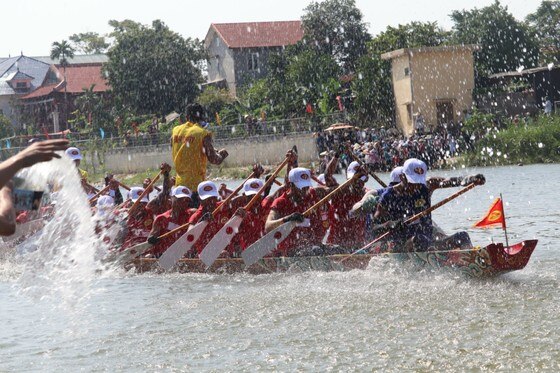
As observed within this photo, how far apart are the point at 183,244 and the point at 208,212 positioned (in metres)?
0.51

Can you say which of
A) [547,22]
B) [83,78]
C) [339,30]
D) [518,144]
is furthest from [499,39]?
[83,78]

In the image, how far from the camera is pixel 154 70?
2168 inches

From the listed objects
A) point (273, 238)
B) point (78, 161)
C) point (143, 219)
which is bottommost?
point (273, 238)

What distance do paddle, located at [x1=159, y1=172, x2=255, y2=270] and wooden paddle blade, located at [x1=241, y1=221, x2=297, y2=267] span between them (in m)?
0.71

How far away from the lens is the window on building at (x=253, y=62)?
6347cm

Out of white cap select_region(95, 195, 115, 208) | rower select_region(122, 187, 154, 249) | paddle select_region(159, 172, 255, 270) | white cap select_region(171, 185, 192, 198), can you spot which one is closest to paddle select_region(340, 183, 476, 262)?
paddle select_region(159, 172, 255, 270)

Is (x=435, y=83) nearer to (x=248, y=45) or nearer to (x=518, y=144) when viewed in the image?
(x=518, y=144)

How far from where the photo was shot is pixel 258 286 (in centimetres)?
1102

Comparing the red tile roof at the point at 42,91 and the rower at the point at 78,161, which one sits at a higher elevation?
the red tile roof at the point at 42,91

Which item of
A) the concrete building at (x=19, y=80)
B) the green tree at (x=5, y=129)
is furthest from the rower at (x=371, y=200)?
the concrete building at (x=19, y=80)

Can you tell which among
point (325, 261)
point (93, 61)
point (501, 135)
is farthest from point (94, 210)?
point (93, 61)

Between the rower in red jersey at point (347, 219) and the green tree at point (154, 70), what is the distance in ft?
145

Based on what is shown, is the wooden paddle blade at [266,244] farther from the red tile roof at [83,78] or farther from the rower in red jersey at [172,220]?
the red tile roof at [83,78]

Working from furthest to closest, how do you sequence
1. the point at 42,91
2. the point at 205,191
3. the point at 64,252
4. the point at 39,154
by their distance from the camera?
1. the point at 42,91
2. the point at 205,191
3. the point at 64,252
4. the point at 39,154
